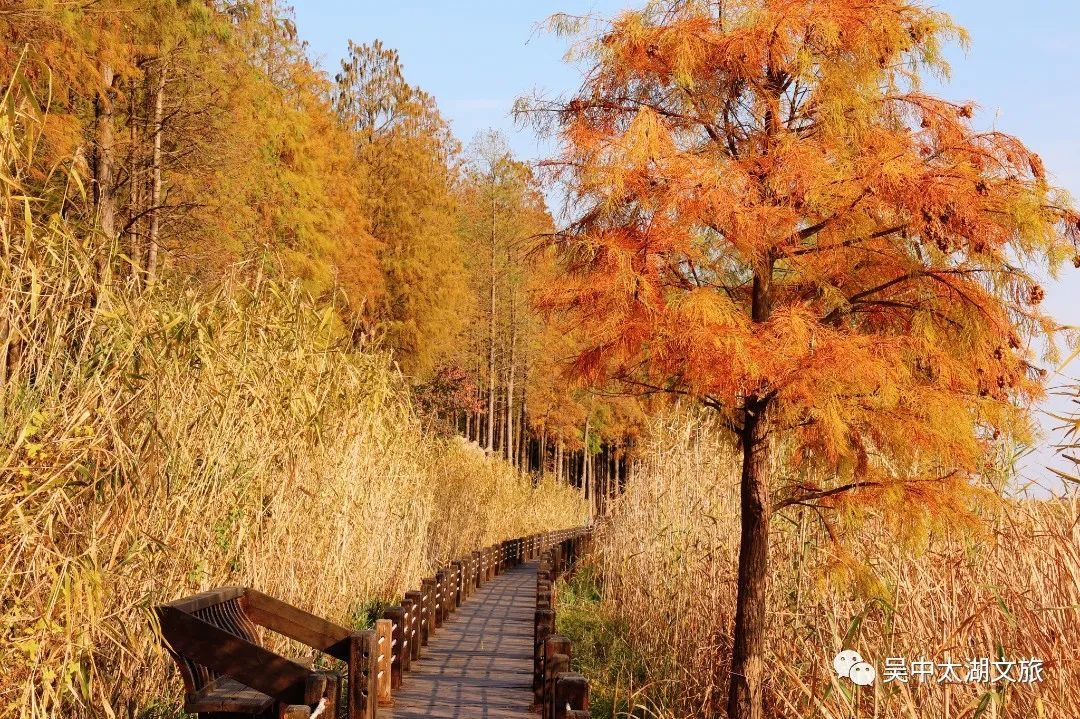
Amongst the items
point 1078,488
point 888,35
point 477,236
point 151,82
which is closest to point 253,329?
point 888,35

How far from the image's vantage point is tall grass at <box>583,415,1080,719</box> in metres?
4.35

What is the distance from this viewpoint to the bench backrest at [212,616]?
15.3 feet

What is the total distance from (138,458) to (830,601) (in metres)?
4.23

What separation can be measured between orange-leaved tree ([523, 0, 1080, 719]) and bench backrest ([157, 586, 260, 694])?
102 inches

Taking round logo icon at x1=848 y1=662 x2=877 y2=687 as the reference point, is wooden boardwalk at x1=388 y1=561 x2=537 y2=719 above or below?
below

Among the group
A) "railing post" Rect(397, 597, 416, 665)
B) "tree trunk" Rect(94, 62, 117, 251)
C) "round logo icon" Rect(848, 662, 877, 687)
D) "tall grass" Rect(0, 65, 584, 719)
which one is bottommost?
"railing post" Rect(397, 597, 416, 665)

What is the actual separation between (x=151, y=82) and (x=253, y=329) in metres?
11.2

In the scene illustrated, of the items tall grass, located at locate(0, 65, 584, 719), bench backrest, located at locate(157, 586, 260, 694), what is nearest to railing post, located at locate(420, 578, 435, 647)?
tall grass, located at locate(0, 65, 584, 719)

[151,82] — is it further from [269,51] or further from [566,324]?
[566,324]

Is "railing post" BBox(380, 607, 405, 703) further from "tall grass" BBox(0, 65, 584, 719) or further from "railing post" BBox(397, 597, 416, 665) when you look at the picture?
"tall grass" BBox(0, 65, 584, 719)

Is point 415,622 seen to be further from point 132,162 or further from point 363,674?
point 132,162

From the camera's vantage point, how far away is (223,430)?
621 cm

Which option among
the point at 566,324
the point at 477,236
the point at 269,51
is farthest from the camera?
the point at 477,236

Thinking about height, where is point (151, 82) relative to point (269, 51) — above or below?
below
